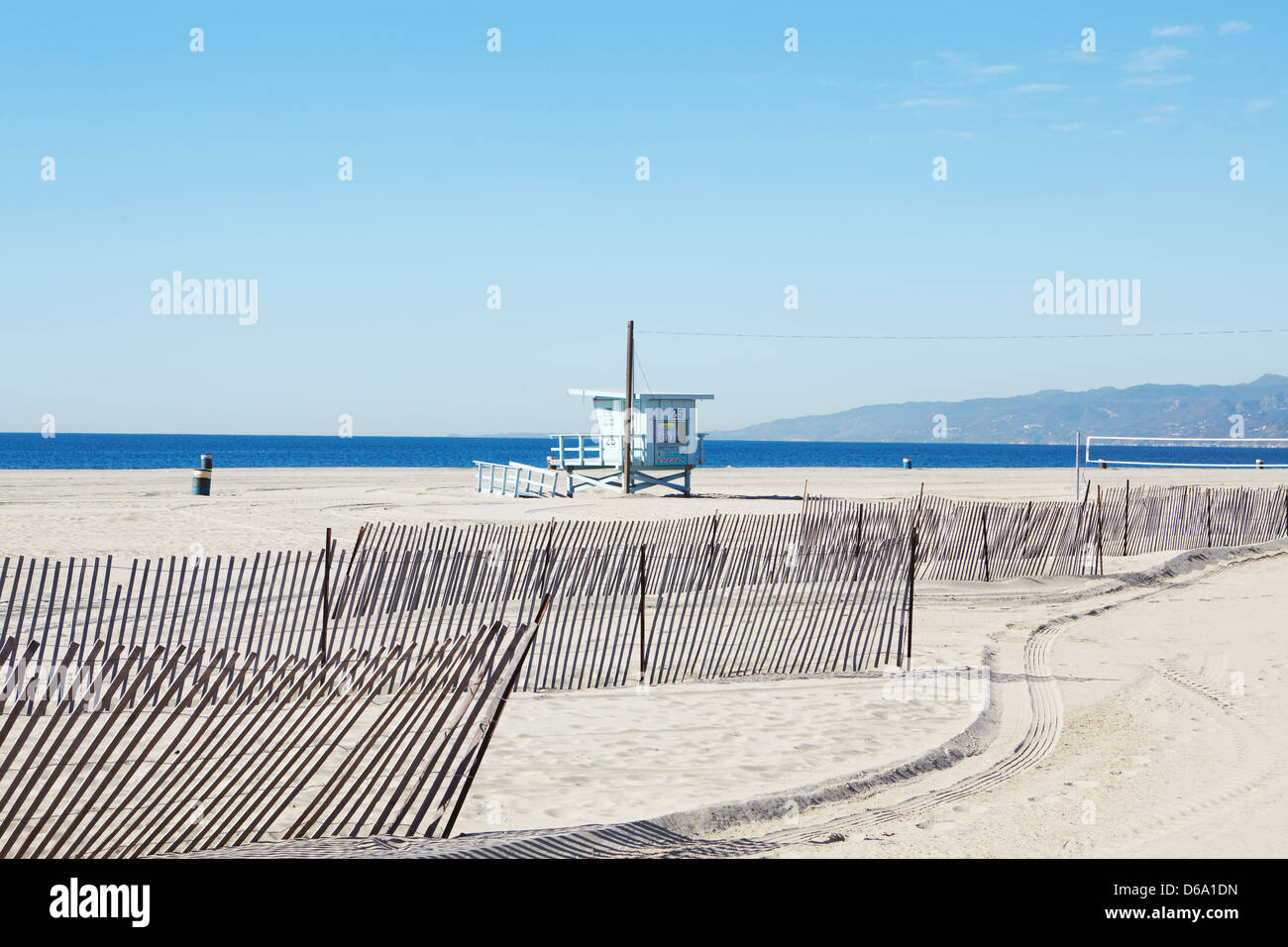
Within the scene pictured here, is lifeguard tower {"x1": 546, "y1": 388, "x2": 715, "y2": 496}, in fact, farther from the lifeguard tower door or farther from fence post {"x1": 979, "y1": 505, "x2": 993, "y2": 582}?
fence post {"x1": 979, "y1": 505, "x2": 993, "y2": 582}

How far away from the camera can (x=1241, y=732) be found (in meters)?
8.62

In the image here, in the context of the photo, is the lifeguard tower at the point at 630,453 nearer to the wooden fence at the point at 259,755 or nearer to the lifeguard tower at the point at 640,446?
the lifeguard tower at the point at 640,446

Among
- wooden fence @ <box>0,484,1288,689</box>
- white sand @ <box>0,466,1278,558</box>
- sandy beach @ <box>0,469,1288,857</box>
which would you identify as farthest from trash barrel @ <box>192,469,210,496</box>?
sandy beach @ <box>0,469,1288,857</box>

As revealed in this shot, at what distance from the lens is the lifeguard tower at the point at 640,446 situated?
123 ft

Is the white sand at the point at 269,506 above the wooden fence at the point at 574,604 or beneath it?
beneath

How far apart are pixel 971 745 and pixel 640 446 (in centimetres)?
2925

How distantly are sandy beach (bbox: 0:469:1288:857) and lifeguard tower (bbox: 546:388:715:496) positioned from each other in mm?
20799

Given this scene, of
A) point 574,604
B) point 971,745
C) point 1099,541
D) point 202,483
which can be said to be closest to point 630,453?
point 202,483

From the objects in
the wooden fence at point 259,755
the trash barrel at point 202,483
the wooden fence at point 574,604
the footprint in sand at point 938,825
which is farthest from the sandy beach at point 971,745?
the trash barrel at point 202,483

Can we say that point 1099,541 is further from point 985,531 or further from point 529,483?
point 529,483

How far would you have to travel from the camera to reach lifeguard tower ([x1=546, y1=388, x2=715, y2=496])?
37.4 m

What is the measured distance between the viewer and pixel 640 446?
37469 millimetres

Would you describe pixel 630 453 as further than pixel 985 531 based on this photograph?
Yes

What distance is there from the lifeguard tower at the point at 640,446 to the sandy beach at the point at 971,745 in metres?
20.8
